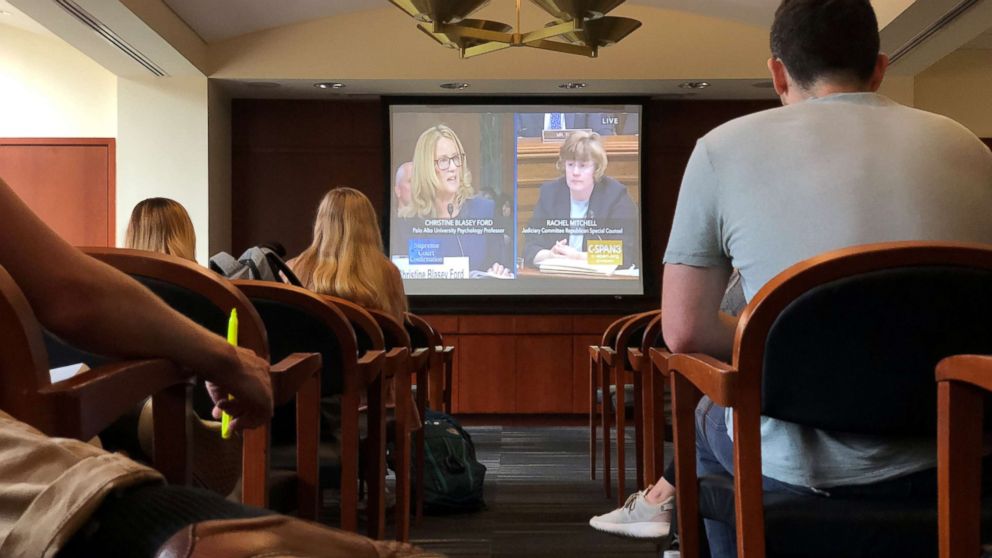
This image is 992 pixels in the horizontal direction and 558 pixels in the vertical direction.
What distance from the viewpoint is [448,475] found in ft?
13.8

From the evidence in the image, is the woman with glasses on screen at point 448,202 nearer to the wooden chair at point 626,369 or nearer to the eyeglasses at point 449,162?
the eyeglasses at point 449,162

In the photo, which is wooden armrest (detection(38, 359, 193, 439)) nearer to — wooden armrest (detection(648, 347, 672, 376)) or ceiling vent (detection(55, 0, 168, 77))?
wooden armrest (detection(648, 347, 672, 376))

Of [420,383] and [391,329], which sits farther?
[420,383]

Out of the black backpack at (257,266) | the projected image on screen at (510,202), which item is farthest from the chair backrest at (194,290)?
the projected image on screen at (510,202)

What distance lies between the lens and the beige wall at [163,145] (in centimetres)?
750

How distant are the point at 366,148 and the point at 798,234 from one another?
7.03 metres

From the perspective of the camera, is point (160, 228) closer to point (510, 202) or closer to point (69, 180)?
point (510, 202)

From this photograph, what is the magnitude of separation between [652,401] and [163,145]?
17.6 ft

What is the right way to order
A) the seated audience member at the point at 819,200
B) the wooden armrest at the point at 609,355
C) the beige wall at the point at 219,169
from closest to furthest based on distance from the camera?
the seated audience member at the point at 819,200 → the wooden armrest at the point at 609,355 → the beige wall at the point at 219,169

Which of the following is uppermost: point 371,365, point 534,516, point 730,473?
point 371,365

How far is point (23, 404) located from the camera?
871 mm

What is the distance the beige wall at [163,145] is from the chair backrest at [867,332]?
21.5 ft

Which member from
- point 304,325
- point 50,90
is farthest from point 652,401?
point 50,90

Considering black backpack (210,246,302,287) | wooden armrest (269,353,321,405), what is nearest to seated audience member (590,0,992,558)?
wooden armrest (269,353,321,405)
